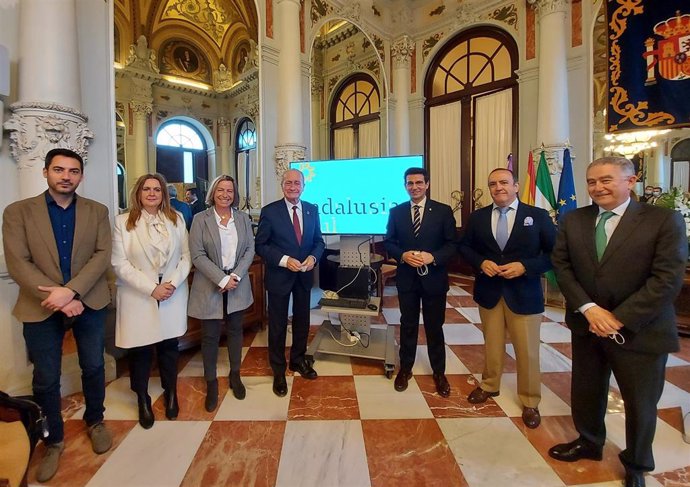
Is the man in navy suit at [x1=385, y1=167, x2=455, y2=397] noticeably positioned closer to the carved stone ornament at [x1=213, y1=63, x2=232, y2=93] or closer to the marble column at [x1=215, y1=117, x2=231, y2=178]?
the marble column at [x1=215, y1=117, x2=231, y2=178]

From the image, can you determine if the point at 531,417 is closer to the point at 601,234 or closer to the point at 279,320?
the point at 601,234

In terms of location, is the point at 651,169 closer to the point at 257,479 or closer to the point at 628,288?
the point at 628,288

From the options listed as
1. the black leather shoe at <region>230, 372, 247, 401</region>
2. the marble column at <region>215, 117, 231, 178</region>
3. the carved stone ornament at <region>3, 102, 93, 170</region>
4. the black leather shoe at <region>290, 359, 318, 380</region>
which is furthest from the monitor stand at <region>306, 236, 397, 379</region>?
the carved stone ornament at <region>3, 102, 93, 170</region>

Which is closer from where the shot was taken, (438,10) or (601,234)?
(601,234)

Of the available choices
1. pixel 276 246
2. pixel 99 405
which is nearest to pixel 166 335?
pixel 99 405

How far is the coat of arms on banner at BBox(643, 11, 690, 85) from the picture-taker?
3.79 m

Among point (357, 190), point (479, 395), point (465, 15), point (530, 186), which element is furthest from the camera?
point (465, 15)

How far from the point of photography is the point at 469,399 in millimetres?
2219

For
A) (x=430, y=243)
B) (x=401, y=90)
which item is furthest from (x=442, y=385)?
(x=401, y=90)

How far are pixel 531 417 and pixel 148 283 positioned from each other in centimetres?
230

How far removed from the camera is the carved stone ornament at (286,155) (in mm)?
4141

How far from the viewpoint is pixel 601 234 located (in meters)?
1.52

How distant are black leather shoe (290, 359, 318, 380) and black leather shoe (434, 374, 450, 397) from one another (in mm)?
882

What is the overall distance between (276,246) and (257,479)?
135 centimetres
